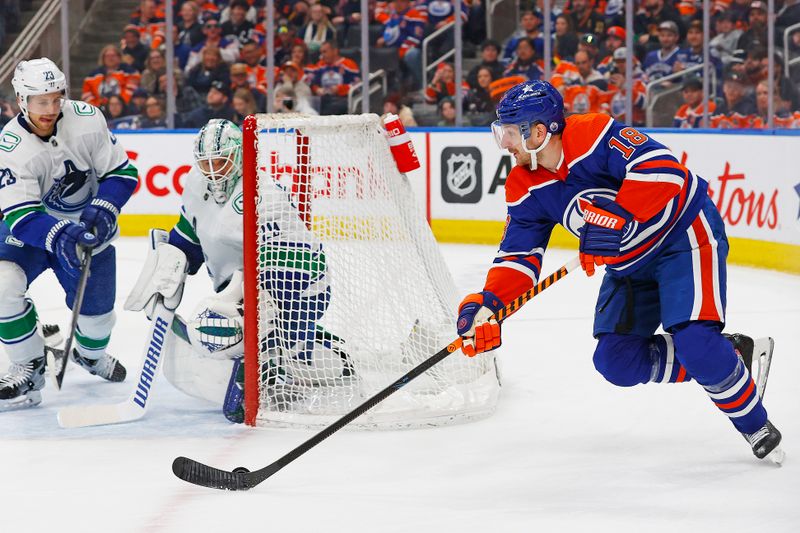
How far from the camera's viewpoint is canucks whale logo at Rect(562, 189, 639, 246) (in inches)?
117

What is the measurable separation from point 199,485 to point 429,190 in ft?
15.9

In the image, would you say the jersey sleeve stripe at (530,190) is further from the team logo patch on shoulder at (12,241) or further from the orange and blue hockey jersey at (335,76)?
the orange and blue hockey jersey at (335,76)

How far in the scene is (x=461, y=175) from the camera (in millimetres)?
7637

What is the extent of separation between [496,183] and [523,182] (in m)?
4.49

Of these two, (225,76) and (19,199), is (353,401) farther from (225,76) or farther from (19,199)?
(225,76)

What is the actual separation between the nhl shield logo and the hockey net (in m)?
3.73

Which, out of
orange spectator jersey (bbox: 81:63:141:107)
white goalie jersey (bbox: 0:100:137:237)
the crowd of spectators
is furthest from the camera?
orange spectator jersey (bbox: 81:63:141:107)

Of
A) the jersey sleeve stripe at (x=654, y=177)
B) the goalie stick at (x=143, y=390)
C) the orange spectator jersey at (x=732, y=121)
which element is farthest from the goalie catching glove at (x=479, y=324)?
the orange spectator jersey at (x=732, y=121)

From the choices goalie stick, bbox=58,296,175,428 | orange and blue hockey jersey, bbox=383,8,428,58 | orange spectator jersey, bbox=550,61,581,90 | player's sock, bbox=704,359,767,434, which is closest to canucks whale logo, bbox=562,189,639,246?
player's sock, bbox=704,359,767,434

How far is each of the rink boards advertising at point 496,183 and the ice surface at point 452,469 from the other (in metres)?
2.18

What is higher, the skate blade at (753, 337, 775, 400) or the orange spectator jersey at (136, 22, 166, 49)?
the orange spectator jersey at (136, 22, 166, 49)

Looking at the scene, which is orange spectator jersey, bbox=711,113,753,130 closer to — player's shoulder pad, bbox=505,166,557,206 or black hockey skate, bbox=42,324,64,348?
black hockey skate, bbox=42,324,64,348

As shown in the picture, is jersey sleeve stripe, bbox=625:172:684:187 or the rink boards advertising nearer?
jersey sleeve stripe, bbox=625:172:684:187

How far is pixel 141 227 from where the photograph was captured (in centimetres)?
803
